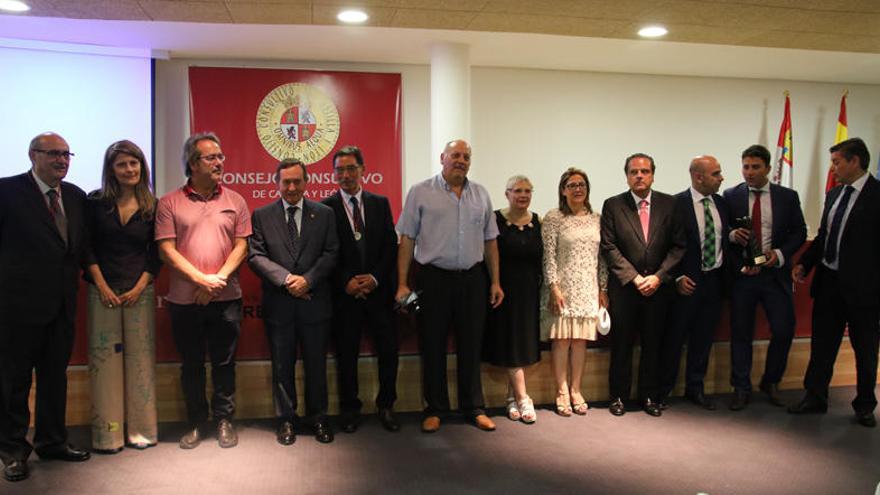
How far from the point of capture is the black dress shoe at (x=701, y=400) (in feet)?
13.9

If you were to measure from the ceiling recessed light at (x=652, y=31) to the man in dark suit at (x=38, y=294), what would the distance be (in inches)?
153

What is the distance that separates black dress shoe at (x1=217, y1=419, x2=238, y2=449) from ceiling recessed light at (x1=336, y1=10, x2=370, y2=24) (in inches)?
107

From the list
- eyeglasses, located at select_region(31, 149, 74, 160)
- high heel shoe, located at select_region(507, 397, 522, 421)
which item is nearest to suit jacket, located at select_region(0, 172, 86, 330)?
eyeglasses, located at select_region(31, 149, 74, 160)

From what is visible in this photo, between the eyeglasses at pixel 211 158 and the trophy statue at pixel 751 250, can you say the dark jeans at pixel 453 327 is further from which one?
the trophy statue at pixel 751 250

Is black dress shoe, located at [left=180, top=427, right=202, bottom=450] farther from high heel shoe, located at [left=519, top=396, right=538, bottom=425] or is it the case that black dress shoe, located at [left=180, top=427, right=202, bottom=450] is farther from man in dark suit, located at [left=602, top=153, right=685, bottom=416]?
man in dark suit, located at [left=602, top=153, right=685, bottom=416]

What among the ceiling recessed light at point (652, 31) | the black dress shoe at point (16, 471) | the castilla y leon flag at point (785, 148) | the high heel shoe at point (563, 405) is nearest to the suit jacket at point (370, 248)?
the high heel shoe at point (563, 405)

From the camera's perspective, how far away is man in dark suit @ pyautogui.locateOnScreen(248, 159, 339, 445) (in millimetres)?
3572

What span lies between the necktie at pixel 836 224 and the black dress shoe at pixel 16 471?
4.65m

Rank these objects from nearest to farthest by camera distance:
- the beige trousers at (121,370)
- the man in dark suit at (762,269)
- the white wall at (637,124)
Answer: the beige trousers at (121,370) < the man in dark suit at (762,269) < the white wall at (637,124)

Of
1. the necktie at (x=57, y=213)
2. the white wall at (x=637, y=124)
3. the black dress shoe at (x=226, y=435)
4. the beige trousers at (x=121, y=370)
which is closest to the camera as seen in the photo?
the necktie at (x=57, y=213)

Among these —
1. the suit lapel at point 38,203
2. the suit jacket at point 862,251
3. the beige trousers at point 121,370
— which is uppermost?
the suit lapel at point 38,203

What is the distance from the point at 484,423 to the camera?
12.5 ft

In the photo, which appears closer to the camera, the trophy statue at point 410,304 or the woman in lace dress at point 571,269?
the trophy statue at point 410,304

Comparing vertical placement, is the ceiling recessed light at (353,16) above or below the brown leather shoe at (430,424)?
above
